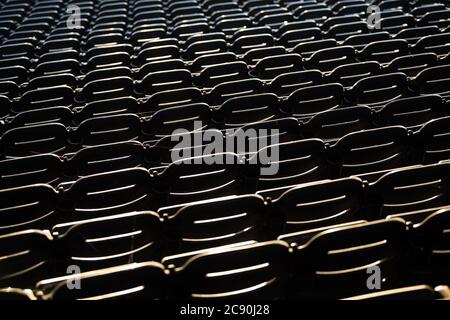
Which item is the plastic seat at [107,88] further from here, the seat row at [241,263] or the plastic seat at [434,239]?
the plastic seat at [434,239]

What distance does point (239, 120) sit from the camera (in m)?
4.43

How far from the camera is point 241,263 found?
2236mm

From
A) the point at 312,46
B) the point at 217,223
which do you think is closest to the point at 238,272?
the point at 217,223

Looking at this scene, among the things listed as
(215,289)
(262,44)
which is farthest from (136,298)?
(262,44)

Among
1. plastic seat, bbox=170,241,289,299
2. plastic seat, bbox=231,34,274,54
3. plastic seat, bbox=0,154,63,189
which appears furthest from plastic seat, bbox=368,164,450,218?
plastic seat, bbox=231,34,274,54

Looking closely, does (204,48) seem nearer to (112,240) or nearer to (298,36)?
(298,36)

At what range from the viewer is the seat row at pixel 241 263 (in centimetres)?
221

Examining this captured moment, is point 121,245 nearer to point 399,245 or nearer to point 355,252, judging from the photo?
point 355,252

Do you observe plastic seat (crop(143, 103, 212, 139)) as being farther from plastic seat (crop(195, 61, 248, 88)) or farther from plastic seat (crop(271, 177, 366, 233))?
plastic seat (crop(271, 177, 366, 233))

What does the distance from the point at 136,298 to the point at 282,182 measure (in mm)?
1635

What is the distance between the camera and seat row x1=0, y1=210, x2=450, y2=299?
2.21 meters

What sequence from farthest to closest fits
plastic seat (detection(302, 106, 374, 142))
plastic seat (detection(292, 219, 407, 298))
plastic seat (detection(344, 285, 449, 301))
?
plastic seat (detection(302, 106, 374, 142)) → plastic seat (detection(292, 219, 407, 298)) → plastic seat (detection(344, 285, 449, 301))

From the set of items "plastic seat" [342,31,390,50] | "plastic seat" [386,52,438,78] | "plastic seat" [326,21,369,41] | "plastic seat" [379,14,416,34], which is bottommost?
"plastic seat" [386,52,438,78]

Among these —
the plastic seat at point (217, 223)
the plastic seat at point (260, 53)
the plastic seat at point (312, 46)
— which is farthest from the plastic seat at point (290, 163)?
the plastic seat at point (312, 46)
